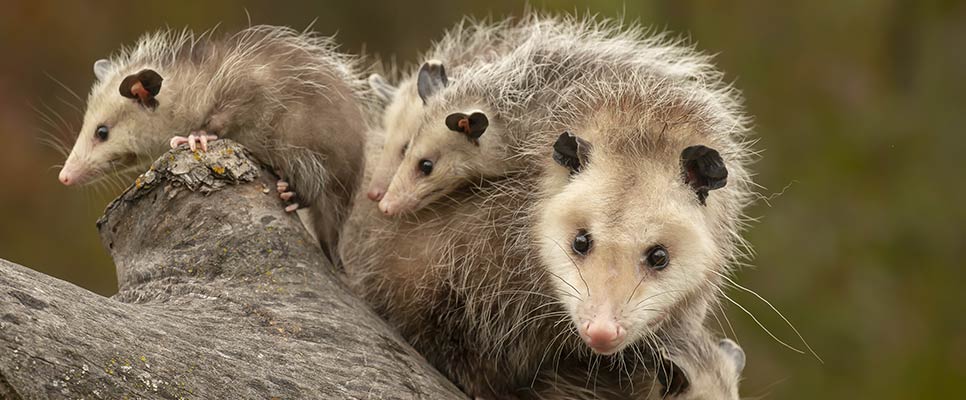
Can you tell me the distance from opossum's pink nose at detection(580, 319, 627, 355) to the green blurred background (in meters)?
3.76

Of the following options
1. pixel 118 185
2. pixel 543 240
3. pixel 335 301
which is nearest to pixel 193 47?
pixel 118 185

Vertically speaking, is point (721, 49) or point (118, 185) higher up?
point (721, 49)

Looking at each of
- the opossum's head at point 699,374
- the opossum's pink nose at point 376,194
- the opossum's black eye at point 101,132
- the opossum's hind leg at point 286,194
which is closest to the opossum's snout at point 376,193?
the opossum's pink nose at point 376,194

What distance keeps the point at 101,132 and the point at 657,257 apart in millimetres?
1654

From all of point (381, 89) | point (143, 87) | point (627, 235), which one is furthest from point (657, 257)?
point (143, 87)

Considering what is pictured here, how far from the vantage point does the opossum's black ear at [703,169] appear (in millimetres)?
2406

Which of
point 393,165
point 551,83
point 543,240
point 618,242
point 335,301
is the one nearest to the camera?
point 618,242

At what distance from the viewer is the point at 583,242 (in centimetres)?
240

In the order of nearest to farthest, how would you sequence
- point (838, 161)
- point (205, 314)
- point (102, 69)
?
point (205, 314) < point (102, 69) < point (838, 161)

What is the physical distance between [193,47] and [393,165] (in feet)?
2.29

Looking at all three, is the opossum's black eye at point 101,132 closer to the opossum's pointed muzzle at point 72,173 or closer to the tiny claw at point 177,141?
the opossum's pointed muzzle at point 72,173

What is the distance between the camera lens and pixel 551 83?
9.56 feet

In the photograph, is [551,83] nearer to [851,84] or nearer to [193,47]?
[193,47]

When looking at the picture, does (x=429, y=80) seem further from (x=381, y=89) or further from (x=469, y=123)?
(x=381, y=89)
